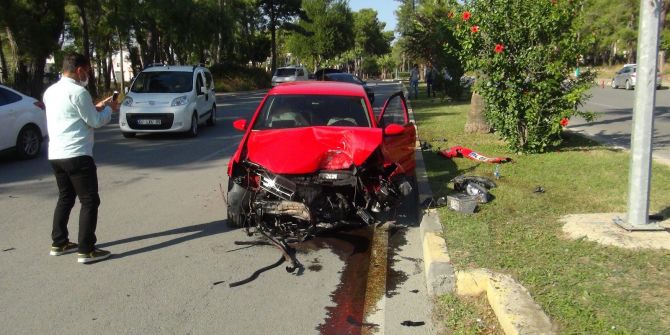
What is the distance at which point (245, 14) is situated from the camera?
4838 cm

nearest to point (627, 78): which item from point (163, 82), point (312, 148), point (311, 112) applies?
point (163, 82)

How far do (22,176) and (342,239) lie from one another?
6247 mm

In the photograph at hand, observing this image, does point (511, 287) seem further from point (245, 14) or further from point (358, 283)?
point (245, 14)

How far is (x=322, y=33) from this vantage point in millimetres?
65000

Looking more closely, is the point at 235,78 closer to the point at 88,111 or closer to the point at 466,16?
the point at 466,16

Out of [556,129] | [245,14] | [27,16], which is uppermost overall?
[245,14]

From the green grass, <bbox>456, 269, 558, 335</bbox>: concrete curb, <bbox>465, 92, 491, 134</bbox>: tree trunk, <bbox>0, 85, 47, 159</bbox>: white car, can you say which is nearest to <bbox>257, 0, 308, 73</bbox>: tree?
<bbox>465, 92, 491, 134</bbox>: tree trunk

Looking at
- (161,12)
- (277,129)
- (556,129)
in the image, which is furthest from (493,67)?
(161,12)

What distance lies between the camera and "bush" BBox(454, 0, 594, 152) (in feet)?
31.5

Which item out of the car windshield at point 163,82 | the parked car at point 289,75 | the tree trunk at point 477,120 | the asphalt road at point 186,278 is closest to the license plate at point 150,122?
the car windshield at point 163,82

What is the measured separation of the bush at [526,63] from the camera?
9594 mm

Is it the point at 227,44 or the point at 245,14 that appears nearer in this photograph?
the point at 227,44

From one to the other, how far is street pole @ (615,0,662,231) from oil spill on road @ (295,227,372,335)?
2497 millimetres

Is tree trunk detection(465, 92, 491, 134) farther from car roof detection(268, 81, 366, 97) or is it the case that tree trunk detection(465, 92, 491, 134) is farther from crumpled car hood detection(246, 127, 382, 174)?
crumpled car hood detection(246, 127, 382, 174)
